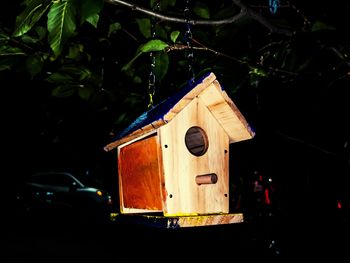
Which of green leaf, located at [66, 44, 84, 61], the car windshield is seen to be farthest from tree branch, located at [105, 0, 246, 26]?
the car windshield

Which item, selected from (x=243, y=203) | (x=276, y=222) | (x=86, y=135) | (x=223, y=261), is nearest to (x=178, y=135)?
(x=223, y=261)

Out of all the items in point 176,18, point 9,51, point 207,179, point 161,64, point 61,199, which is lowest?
point 61,199

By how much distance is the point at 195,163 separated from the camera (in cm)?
243

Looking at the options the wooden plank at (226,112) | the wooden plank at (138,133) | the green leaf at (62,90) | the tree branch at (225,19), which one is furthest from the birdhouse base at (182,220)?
the tree branch at (225,19)

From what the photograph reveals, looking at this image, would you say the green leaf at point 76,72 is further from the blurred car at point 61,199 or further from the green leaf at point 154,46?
the blurred car at point 61,199

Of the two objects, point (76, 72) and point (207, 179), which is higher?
point (76, 72)

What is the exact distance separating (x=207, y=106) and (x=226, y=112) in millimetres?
135

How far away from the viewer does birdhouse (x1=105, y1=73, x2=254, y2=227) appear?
2.25 metres

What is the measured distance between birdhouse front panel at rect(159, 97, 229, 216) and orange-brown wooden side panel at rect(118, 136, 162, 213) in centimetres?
8

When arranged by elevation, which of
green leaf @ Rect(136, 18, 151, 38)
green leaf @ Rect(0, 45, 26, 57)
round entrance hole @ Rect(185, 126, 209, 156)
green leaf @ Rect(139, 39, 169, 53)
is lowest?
round entrance hole @ Rect(185, 126, 209, 156)

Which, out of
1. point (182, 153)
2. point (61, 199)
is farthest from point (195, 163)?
point (61, 199)

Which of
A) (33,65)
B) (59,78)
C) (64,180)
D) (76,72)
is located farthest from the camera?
(64,180)

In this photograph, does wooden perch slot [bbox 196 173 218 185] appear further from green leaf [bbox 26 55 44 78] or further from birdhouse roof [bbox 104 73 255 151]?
green leaf [bbox 26 55 44 78]

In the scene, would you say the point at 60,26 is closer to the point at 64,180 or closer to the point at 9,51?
the point at 9,51
